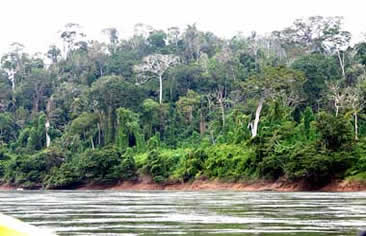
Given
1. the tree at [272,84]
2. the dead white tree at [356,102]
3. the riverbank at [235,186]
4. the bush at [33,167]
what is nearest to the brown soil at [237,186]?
the riverbank at [235,186]

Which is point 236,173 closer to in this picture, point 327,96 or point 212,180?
point 212,180

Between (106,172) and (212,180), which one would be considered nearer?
(212,180)

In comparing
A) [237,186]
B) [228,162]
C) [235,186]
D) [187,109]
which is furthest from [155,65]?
[237,186]

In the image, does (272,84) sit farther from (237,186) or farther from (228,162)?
(237,186)

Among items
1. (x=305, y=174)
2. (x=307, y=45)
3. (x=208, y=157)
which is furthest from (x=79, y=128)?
(x=305, y=174)

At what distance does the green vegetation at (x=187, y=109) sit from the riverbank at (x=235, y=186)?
44 centimetres

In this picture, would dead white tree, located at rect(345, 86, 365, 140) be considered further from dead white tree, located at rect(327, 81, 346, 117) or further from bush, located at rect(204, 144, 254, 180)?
bush, located at rect(204, 144, 254, 180)

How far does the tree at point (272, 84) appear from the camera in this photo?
54156 millimetres

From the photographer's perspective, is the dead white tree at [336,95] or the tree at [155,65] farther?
the tree at [155,65]

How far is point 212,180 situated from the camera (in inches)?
2104

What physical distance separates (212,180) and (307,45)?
24.9m

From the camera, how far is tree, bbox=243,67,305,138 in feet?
178

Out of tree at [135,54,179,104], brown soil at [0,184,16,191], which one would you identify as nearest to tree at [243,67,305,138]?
tree at [135,54,179,104]

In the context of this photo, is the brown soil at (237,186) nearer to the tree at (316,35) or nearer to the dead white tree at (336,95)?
the dead white tree at (336,95)
